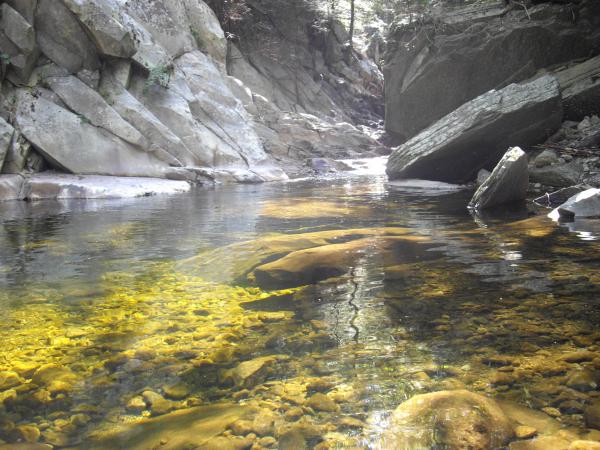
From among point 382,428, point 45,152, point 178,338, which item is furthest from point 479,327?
point 45,152

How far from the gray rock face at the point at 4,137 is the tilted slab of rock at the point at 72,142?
1.35ft

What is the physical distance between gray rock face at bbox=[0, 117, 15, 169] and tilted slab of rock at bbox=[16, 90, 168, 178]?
0.41m

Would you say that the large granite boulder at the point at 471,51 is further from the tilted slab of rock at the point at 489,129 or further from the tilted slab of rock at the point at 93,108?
the tilted slab of rock at the point at 93,108

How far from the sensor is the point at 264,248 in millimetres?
4984

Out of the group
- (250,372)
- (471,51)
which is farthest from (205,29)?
(250,372)

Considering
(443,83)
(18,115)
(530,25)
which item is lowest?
(18,115)

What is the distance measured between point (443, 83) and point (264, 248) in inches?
537

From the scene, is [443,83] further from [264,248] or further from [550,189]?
[264,248]

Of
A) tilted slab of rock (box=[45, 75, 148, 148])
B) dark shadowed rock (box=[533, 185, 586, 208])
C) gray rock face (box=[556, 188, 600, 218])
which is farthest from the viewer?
tilted slab of rock (box=[45, 75, 148, 148])

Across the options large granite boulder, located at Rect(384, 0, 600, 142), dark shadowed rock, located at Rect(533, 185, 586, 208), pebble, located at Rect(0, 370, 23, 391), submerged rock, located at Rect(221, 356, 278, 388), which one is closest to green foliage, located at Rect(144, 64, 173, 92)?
large granite boulder, located at Rect(384, 0, 600, 142)

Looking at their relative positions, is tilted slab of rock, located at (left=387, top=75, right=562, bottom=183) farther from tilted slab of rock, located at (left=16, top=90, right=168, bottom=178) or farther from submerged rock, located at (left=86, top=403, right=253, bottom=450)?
submerged rock, located at (left=86, top=403, right=253, bottom=450)

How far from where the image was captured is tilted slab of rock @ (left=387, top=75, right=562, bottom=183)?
9.72 meters

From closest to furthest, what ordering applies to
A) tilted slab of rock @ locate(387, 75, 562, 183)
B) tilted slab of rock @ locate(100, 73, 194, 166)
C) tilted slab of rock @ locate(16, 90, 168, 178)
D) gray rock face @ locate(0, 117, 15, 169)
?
tilted slab of rock @ locate(387, 75, 562, 183)
gray rock face @ locate(0, 117, 15, 169)
tilted slab of rock @ locate(16, 90, 168, 178)
tilted slab of rock @ locate(100, 73, 194, 166)

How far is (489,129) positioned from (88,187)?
949 cm
